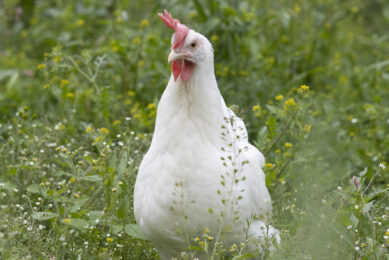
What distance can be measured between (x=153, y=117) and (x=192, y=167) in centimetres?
165

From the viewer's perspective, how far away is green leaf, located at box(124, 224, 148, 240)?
134 inches

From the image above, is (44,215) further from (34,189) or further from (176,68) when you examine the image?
(176,68)

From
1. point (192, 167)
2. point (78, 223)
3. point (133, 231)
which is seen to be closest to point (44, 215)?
point (78, 223)

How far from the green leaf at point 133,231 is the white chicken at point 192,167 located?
0.24 m

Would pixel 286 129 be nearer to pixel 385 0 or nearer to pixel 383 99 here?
pixel 383 99

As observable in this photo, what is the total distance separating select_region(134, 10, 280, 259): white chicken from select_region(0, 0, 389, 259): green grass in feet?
1.00

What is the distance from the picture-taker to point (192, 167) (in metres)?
3.02

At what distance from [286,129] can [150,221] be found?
160 centimetres

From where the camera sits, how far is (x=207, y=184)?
9.84 feet

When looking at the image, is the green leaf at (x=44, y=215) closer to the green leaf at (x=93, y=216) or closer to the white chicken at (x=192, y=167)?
the green leaf at (x=93, y=216)

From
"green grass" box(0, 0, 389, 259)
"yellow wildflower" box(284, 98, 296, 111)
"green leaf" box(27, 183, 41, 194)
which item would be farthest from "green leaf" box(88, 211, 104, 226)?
"yellow wildflower" box(284, 98, 296, 111)

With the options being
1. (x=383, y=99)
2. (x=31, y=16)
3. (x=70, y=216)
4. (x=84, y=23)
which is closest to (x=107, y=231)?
(x=70, y=216)

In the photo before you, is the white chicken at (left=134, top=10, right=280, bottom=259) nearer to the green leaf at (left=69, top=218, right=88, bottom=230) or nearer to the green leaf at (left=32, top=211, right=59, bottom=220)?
the green leaf at (left=69, top=218, right=88, bottom=230)

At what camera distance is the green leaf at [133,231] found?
3.41 metres
